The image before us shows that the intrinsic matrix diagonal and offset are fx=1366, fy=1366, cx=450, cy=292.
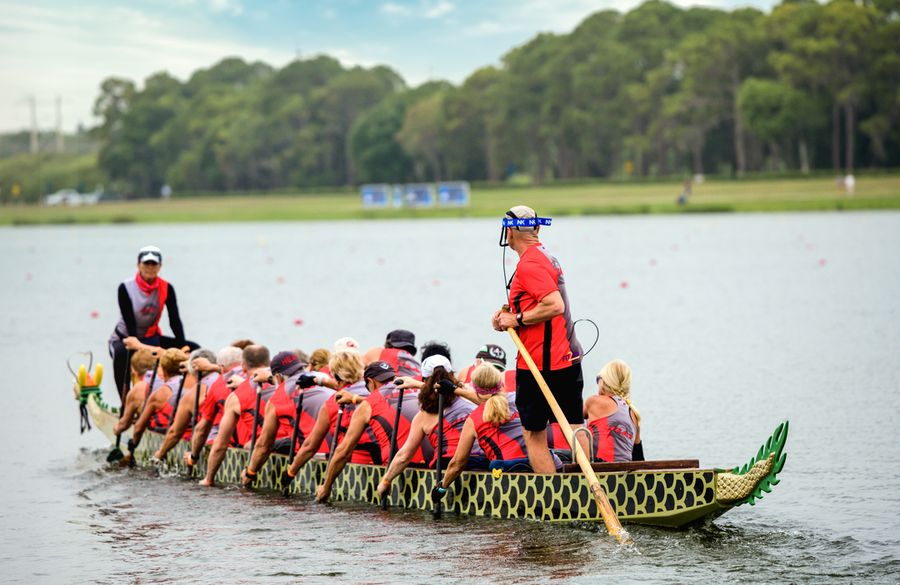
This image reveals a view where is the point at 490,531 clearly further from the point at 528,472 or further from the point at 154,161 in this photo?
the point at 154,161

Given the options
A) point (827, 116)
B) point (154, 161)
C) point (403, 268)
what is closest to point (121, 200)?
point (154, 161)

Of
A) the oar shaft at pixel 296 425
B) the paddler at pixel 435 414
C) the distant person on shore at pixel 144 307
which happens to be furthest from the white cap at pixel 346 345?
the distant person on shore at pixel 144 307

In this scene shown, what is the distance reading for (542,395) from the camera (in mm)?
12305

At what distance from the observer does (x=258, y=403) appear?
618 inches

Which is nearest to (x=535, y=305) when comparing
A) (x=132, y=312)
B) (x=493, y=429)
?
(x=493, y=429)

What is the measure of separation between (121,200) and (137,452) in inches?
6311

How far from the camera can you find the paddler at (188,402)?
54.7 feet

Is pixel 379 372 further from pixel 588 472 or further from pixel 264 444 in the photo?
pixel 588 472

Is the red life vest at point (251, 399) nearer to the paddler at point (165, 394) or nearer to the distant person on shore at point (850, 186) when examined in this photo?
the paddler at point (165, 394)

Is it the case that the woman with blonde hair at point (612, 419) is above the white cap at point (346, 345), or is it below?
below

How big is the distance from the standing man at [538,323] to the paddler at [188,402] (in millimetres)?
5328

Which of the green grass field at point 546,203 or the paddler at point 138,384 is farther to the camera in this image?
the green grass field at point 546,203

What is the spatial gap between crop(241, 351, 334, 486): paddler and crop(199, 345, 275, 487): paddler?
0.64ft

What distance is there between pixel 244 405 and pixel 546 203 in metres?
88.4
